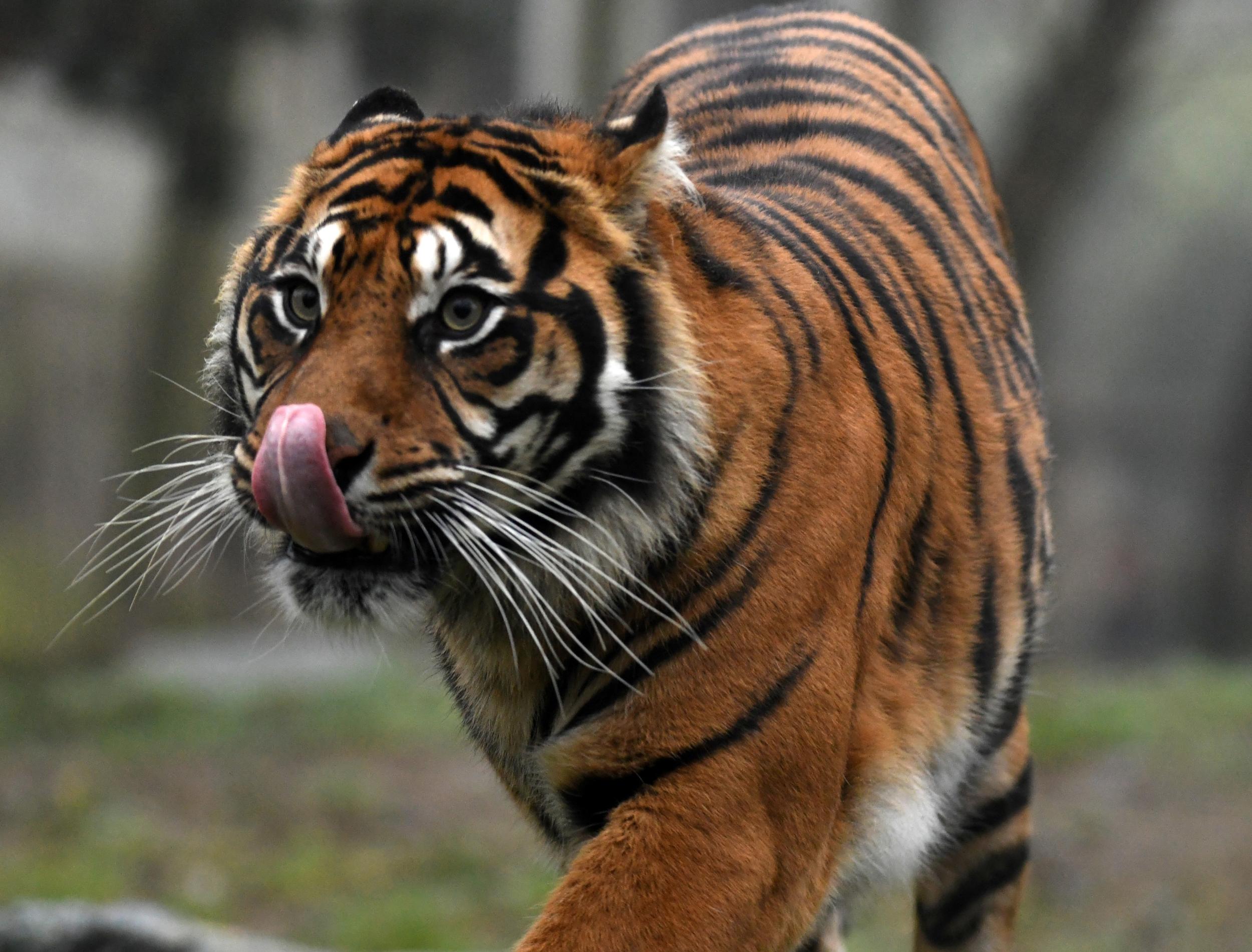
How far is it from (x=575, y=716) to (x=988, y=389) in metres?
1.19

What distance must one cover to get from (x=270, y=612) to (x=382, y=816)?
8.39ft

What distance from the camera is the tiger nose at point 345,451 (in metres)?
1.94

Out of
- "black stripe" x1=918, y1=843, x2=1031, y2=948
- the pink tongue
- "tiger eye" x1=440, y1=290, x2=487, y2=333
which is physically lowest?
"black stripe" x1=918, y1=843, x2=1031, y2=948

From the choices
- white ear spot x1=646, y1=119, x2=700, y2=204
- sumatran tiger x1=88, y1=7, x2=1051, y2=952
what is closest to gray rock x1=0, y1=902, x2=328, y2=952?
sumatran tiger x1=88, y1=7, x2=1051, y2=952

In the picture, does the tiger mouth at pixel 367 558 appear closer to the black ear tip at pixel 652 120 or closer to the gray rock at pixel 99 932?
the black ear tip at pixel 652 120

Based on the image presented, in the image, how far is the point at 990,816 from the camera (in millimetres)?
3258

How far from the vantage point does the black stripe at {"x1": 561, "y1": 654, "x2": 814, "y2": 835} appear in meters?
2.18

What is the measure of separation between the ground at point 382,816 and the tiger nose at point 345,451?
2462mm

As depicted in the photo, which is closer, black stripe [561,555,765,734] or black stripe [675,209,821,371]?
black stripe [561,555,765,734]

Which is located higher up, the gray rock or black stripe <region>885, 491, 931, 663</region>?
black stripe <region>885, 491, 931, 663</region>

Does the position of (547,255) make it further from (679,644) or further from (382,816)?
(382,816)

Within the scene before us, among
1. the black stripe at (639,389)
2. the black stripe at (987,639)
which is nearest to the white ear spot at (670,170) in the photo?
the black stripe at (639,389)

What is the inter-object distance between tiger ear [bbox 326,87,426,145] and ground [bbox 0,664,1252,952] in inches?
88.5

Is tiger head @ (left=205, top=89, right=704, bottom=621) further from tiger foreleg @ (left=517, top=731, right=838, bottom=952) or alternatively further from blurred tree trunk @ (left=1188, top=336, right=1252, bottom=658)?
blurred tree trunk @ (left=1188, top=336, right=1252, bottom=658)
